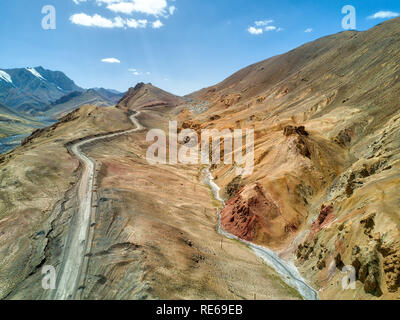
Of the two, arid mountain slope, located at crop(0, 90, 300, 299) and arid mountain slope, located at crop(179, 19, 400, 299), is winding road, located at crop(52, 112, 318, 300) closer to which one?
arid mountain slope, located at crop(0, 90, 300, 299)

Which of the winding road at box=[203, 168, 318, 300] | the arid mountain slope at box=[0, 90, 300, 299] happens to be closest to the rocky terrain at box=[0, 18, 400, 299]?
the arid mountain slope at box=[0, 90, 300, 299]

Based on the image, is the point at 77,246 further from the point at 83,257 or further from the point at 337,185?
the point at 337,185

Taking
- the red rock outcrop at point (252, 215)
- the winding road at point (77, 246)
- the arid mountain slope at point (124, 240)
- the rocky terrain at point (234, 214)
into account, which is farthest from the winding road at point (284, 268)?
the winding road at point (77, 246)

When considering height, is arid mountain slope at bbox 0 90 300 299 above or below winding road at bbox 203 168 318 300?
above

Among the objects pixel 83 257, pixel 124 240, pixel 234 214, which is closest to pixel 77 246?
pixel 83 257

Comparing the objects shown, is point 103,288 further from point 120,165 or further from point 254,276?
point 120,165

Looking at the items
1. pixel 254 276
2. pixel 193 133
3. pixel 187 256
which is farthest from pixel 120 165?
pixel 193 133
